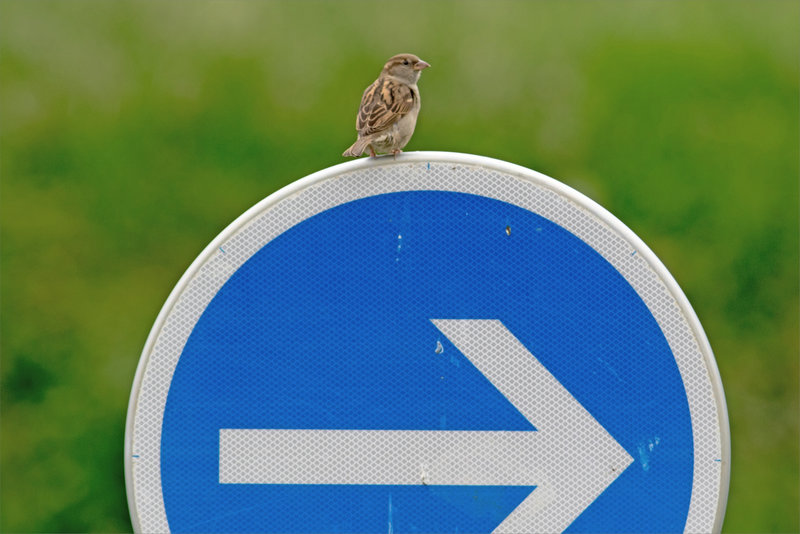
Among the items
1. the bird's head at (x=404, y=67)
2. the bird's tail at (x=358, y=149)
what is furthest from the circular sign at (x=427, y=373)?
the bird's head at (x=404, y=67)

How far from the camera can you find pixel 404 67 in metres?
1.93

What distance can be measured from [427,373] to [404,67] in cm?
69

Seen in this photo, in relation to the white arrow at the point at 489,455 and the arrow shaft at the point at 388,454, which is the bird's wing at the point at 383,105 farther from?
the arrow shaft at the point at 388,454

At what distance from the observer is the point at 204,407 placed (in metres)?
1.54

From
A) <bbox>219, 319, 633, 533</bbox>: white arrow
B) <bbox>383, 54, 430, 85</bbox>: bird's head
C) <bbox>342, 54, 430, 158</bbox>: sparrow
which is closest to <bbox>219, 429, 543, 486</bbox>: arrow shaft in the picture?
<bbox>219, 319, 633, 533</bbox>: white arrow

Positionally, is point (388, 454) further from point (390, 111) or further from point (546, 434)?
point (390, 111)

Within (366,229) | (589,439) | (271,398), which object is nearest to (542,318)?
(589,439)

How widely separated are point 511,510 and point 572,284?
0.37m

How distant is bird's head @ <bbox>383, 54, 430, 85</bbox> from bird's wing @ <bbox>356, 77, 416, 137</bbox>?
0.05m

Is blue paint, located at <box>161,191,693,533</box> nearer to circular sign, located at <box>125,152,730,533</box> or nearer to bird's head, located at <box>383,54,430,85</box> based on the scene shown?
circular sign, located at <box>125,152,730,533</box>

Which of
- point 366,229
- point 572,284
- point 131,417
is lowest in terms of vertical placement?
point 131,417

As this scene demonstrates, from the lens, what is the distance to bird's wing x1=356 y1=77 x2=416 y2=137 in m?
1.74

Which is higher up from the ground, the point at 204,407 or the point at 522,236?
the point at 522,236

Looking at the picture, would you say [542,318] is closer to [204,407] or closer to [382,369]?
[382,369]
